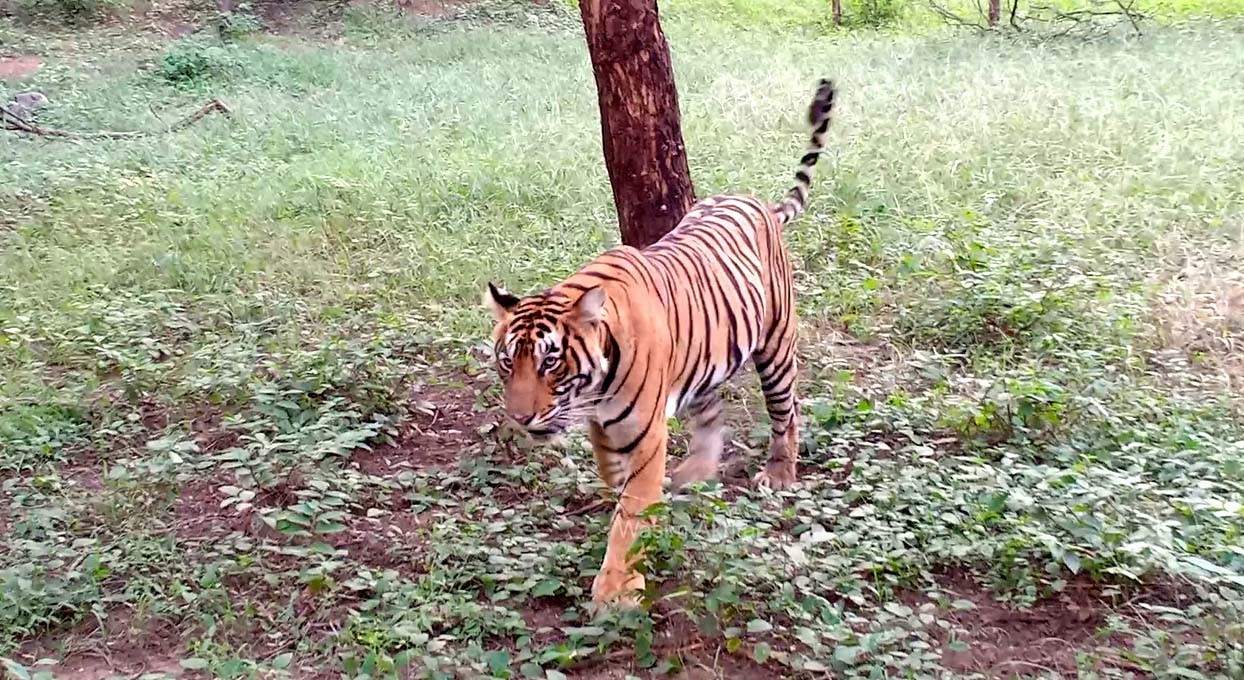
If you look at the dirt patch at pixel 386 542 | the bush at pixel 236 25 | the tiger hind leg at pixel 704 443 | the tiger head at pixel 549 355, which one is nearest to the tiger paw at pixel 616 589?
the tiger head at pixel 549 355

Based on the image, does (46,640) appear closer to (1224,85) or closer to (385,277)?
(385,277)

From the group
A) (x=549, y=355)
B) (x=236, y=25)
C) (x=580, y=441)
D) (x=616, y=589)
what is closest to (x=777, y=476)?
(x=580, y=441)

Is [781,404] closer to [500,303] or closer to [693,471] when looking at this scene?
[693,471]

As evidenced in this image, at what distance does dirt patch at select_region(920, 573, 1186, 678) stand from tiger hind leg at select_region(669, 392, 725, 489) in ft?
3.73

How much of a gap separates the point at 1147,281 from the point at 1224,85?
4600 millimetres

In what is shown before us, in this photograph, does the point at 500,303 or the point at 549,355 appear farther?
the point at 500,303

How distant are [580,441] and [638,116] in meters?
1.55

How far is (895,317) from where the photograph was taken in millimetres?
5555

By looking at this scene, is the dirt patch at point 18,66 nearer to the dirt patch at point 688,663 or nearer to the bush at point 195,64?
the bush at point 195,64

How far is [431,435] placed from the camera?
467cm

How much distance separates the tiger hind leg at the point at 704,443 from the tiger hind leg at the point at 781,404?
19cm

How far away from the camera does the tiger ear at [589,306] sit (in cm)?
319

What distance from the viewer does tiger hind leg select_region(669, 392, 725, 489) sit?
4238 millimetres

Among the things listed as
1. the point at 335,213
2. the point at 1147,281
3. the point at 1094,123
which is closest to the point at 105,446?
the point at 335,213
